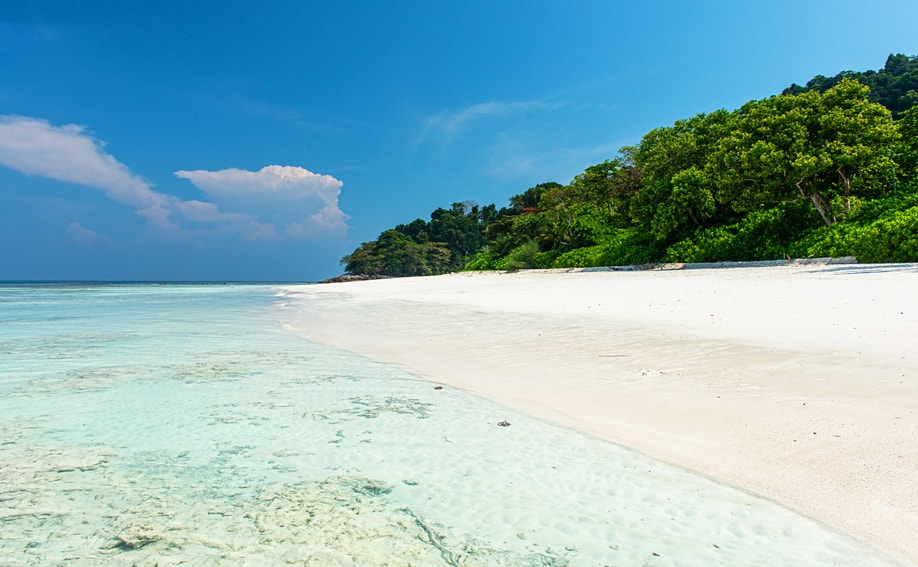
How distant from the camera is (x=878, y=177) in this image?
19766mm

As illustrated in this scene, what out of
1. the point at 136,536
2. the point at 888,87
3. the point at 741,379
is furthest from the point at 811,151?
the point at 888,87

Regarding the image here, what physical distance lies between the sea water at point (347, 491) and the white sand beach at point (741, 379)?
0.29 m

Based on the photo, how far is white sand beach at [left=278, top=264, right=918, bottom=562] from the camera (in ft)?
7.78

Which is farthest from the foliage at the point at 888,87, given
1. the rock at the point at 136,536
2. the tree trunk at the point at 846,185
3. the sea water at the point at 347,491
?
the rock at the point at 136,536

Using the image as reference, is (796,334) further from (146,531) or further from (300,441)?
(146,531)

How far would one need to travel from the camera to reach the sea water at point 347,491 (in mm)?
1920

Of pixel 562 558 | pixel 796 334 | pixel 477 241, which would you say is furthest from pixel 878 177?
pixel 477 241

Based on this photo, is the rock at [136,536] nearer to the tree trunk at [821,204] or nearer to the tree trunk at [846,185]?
the tree trunk at [821,204]

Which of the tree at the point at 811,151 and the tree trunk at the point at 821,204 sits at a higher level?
the tree at the point at 811,151

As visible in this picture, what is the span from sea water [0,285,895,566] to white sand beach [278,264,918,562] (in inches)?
11.4

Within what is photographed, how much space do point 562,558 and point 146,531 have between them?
5.89ft

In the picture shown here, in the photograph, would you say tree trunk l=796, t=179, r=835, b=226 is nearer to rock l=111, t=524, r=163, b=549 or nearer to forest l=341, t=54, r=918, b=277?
forest l=341, t=54, r=918, b=277

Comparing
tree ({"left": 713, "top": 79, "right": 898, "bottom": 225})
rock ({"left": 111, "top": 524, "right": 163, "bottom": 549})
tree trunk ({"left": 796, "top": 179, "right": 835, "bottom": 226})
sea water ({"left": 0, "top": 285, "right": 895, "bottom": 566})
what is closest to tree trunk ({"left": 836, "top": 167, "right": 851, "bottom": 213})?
tree ({"left": 713, "top": 79, "right": 898, "bottom": 225})

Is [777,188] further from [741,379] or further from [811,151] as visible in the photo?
[741,379]
